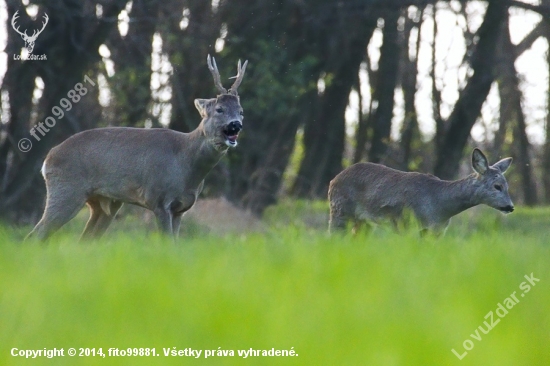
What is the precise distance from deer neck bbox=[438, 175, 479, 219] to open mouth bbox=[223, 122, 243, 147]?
233cm

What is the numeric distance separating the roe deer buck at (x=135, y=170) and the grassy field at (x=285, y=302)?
352cm

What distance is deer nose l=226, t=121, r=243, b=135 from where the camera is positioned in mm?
10586

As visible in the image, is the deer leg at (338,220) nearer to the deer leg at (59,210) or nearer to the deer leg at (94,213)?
the deer leg at (94,213)

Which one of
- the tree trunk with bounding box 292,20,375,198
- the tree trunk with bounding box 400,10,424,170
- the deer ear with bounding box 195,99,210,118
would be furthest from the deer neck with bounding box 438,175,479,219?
the tree trunk with bounding box 292,20,375,198

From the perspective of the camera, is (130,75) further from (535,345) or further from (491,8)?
(535,345)

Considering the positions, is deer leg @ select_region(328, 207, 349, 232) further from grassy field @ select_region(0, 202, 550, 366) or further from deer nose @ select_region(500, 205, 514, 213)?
grassy field @ select_region(0, 202, 550, 366)

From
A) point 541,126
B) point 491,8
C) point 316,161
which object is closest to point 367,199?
point 491,8

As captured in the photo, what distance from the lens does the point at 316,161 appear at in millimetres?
25422

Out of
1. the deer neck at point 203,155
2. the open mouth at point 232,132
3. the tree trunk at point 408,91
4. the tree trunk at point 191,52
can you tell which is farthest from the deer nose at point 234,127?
the tree trunk at point 408,91

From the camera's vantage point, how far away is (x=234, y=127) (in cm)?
1059

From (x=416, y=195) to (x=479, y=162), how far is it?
80 cm

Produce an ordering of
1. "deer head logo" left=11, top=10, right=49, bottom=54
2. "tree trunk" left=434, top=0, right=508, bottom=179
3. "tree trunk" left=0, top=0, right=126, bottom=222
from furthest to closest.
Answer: "tree trunk" left=434, top=0, right=508, bottom=179
"tree trunk" left=0, top=0, right=126, bottom=222
"deer head logo" left=11, top=10, right=49, bottom=54

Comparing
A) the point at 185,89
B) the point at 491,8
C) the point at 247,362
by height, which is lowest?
the point at 247,362

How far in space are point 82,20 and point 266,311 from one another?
552 inches
